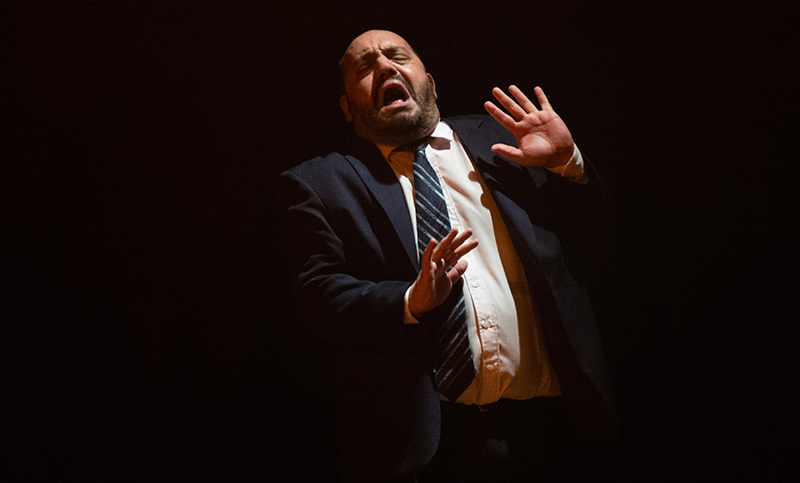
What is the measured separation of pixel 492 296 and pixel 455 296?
96mm

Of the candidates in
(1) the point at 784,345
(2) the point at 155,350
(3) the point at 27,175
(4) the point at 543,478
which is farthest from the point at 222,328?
(1) the point at 784,345

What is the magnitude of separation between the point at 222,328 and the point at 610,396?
1225 millimetres

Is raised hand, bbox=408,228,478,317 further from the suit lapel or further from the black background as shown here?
the black background

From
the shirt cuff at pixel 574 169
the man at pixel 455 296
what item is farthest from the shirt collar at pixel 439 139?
the shirt cuff at pixel 574 169

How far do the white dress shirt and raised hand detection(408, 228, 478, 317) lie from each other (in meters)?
0.06

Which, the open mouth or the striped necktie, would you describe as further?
the open mouth

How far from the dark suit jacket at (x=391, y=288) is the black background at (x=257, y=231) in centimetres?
46

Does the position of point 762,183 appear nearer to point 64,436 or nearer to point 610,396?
point 610,396

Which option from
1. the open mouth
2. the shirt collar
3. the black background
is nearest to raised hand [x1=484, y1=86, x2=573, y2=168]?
the shirt collar

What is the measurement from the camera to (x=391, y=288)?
1.17 m

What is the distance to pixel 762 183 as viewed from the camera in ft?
5.33

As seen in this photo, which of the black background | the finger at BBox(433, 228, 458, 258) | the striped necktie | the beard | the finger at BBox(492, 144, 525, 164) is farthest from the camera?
the black background

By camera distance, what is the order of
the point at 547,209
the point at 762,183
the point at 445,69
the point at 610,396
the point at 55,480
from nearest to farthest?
the point at 610,396, the point at 547,209, the point at 55,480, the point at 762,183, the point at 445,69

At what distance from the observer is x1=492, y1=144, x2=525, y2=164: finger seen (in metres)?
1.32
